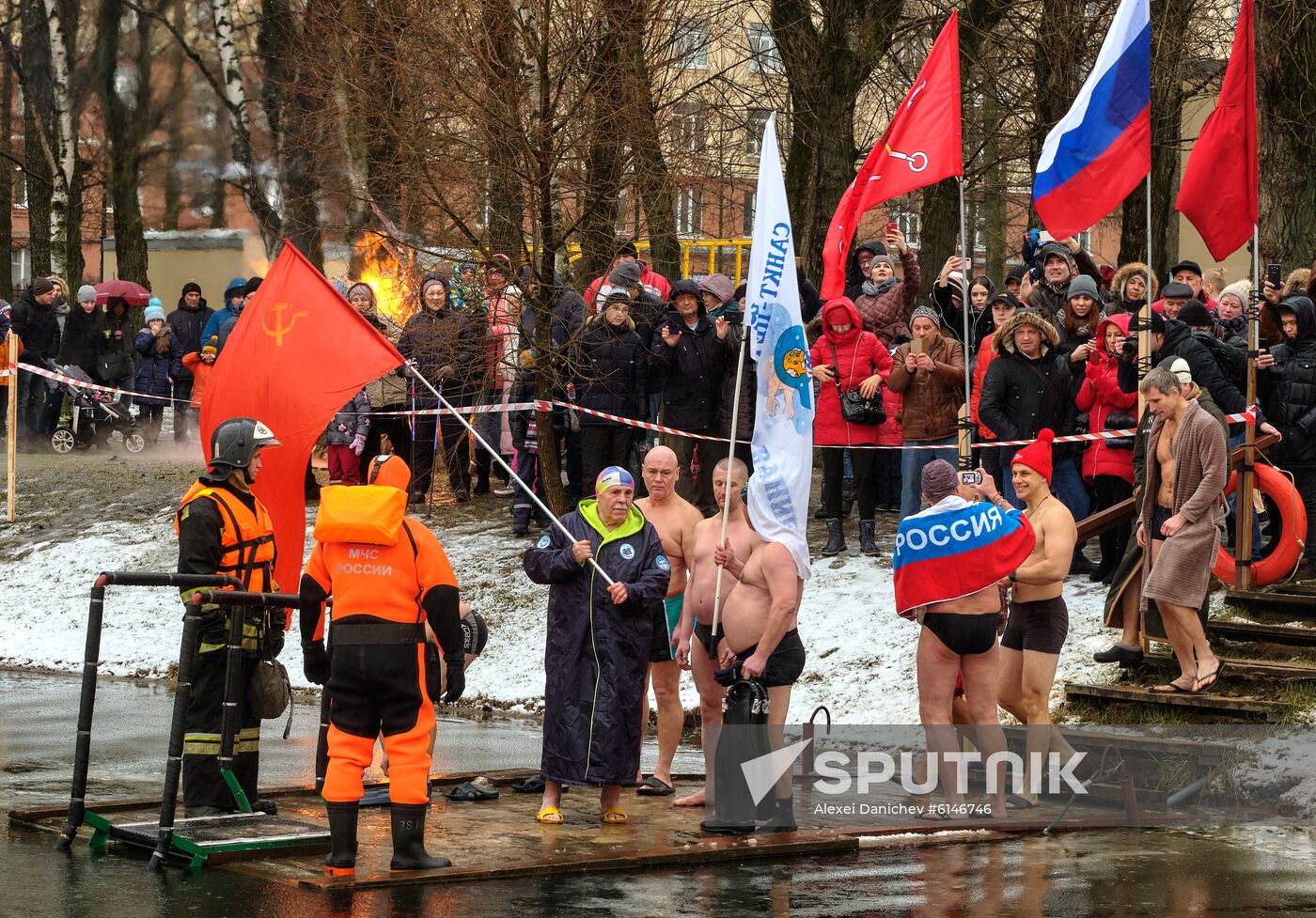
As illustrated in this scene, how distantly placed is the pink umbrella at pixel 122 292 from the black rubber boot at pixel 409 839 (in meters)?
17.6

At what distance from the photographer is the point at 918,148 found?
13172 mm

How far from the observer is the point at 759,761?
10.3m

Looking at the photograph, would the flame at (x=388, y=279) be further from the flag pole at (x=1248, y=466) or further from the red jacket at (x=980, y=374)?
the flag pole at (x=1248, y=466)

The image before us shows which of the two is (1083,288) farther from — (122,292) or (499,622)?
(122,292)

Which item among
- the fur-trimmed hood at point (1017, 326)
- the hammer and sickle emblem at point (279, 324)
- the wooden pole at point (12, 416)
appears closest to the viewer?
the hammer and sickle emblem at point (279, 324)

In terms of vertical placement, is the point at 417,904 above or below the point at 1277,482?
below

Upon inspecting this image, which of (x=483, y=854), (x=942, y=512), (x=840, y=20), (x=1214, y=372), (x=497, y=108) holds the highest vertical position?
(x=840, y=20)

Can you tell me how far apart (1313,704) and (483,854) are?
5330mm

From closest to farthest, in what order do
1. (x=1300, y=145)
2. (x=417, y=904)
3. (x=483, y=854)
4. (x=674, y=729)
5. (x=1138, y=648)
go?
(x=417, y=904) → (x=483, y=854) → (x=674, y=729) → (x=1138, y=648) → (x=1300, y=145)

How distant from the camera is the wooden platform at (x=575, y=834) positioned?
29.3ft

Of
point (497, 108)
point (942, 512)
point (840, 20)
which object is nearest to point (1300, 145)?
point (840, 20)

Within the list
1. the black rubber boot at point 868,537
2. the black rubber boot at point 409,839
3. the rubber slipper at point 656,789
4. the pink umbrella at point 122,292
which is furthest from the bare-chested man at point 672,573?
the pink umbrella at point 122,292

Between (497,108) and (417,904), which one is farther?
(497,108)

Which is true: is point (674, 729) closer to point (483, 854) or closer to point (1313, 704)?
point (483, 854)
